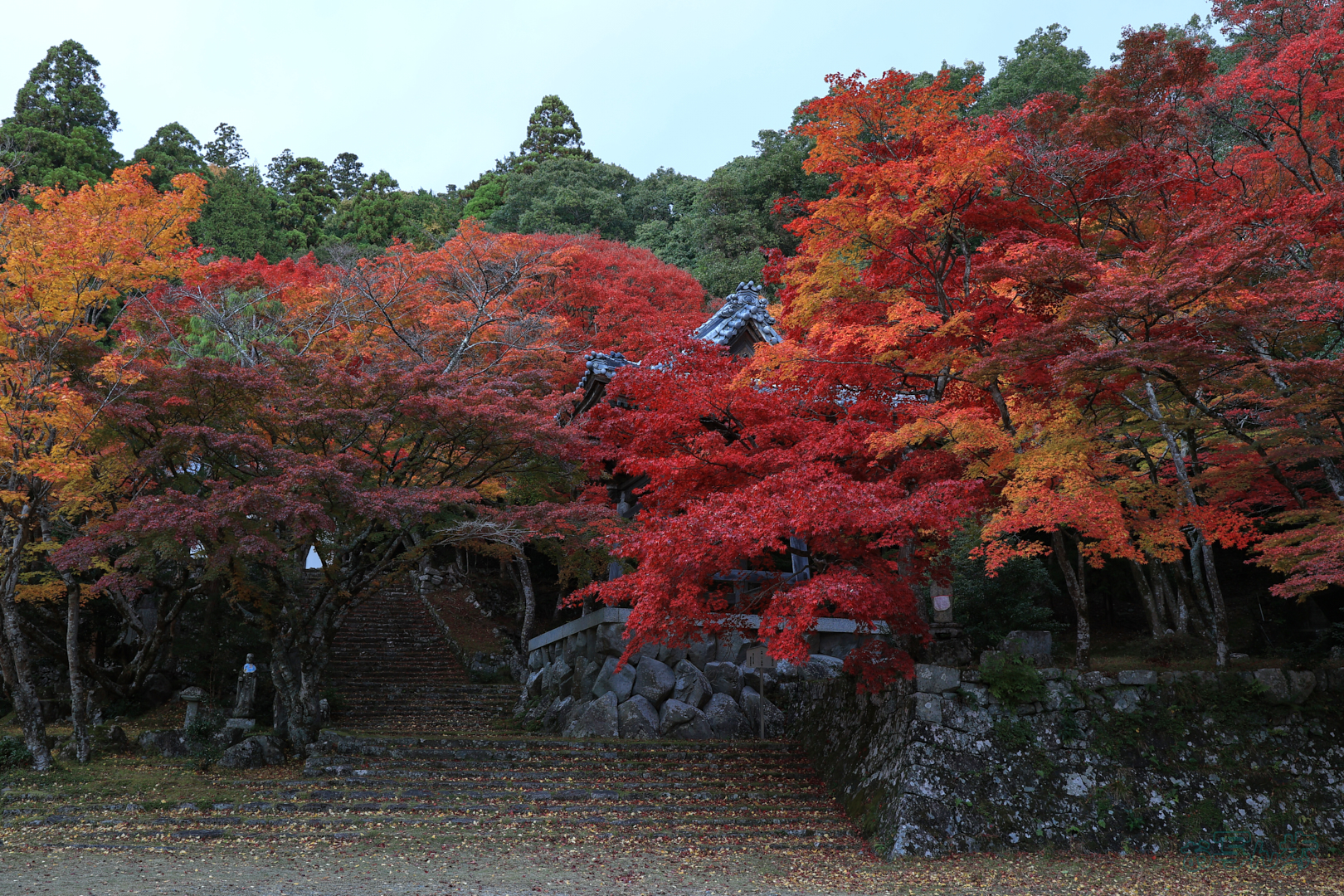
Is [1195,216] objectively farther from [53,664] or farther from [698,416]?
[53,664]

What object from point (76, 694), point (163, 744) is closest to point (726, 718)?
point (163, 744)

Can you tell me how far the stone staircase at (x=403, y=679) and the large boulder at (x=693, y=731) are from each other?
4.10m

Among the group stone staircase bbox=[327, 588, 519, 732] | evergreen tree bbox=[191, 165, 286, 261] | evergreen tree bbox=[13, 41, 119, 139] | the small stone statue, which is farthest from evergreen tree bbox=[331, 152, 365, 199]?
the small stone statue

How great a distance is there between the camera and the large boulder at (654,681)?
13.6 metres

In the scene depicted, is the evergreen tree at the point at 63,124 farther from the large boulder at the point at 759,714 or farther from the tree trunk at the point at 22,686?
the large boulder at the point at 759,714

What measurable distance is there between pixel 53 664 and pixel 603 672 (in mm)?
10820

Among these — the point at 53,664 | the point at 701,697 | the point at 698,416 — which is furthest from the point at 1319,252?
the point at 53,664

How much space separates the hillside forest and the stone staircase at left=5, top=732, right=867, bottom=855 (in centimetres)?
180

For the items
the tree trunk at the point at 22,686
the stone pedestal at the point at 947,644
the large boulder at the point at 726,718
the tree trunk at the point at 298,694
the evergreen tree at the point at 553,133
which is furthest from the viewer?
the evergreen tree at the point at 553,133

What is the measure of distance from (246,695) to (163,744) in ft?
8.73

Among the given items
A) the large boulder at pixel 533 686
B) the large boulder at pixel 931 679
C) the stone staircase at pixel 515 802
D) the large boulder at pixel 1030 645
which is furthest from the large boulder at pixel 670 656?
the large boulder at pixel 931 679

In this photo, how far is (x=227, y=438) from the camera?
10.1 m

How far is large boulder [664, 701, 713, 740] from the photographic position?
13148 mm

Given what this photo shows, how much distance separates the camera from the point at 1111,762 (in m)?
8.92
